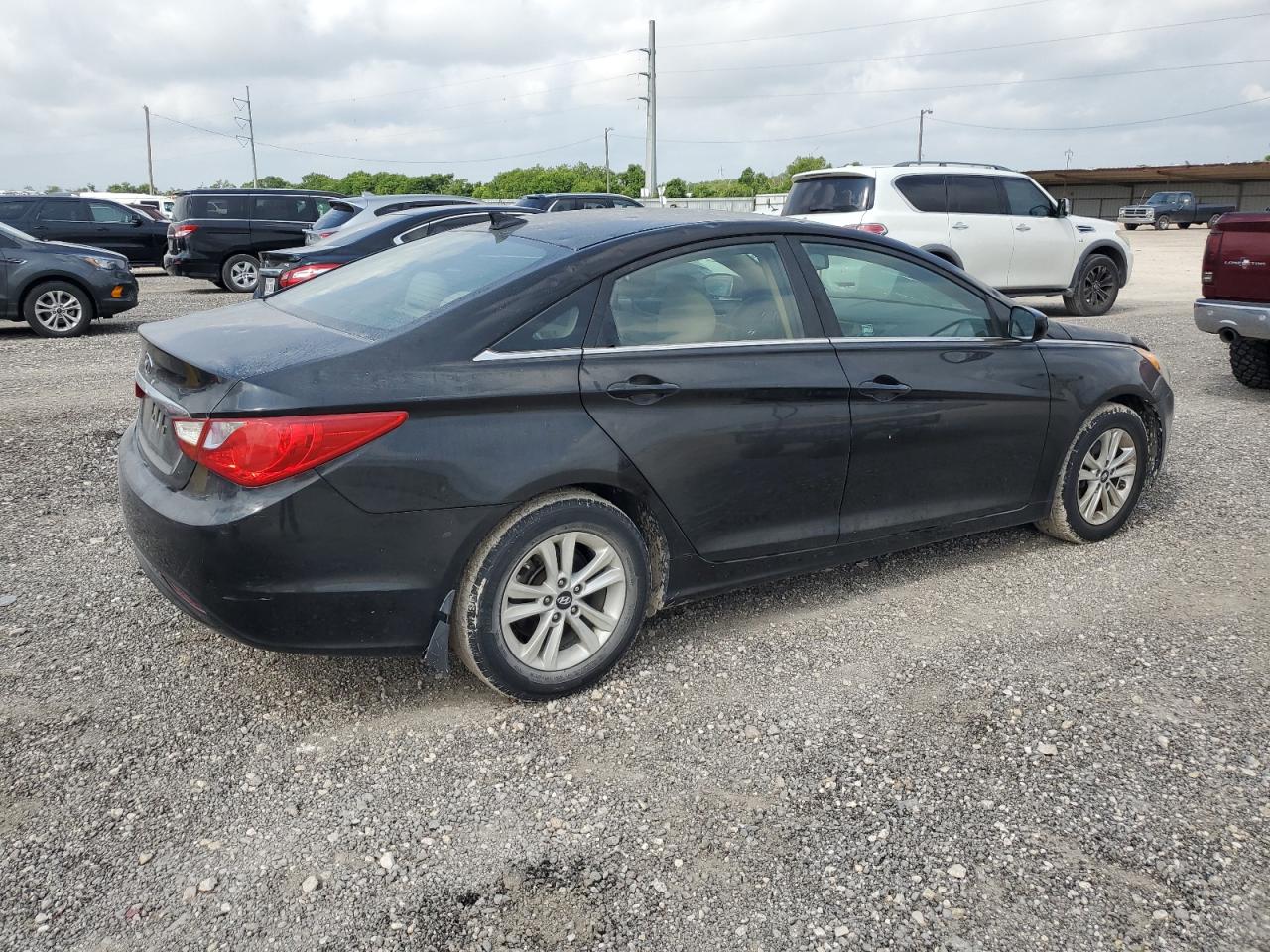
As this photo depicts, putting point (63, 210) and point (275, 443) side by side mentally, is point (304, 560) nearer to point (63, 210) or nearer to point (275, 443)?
point (275, 443)

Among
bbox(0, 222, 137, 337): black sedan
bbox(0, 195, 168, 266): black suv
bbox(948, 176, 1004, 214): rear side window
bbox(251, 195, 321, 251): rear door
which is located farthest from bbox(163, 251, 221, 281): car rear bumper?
bbox(948, 176, 1004, 214): rear side window

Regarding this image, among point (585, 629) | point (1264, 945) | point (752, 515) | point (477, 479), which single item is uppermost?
point (477, 479)

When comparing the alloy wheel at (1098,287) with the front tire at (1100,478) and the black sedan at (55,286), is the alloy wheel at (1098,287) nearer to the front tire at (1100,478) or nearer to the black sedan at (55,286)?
the front tire at (1100,478)

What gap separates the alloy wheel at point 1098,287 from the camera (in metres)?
14.1

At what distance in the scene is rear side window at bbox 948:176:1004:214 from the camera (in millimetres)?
12742

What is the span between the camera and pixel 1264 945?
2463mm

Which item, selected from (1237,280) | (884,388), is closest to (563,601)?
(884,388)

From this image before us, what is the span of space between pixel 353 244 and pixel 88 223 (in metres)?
11.4

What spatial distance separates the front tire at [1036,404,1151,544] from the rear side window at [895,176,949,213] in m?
7.80

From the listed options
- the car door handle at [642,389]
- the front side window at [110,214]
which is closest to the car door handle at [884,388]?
the car door handle at [642,389]

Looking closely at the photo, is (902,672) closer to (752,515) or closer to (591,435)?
(752,515)

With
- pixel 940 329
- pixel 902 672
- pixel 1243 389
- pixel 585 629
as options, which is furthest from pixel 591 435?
pixel 1243 389

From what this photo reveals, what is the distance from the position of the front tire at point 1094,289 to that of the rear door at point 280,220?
1204 cm

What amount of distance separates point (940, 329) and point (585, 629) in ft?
6.67
